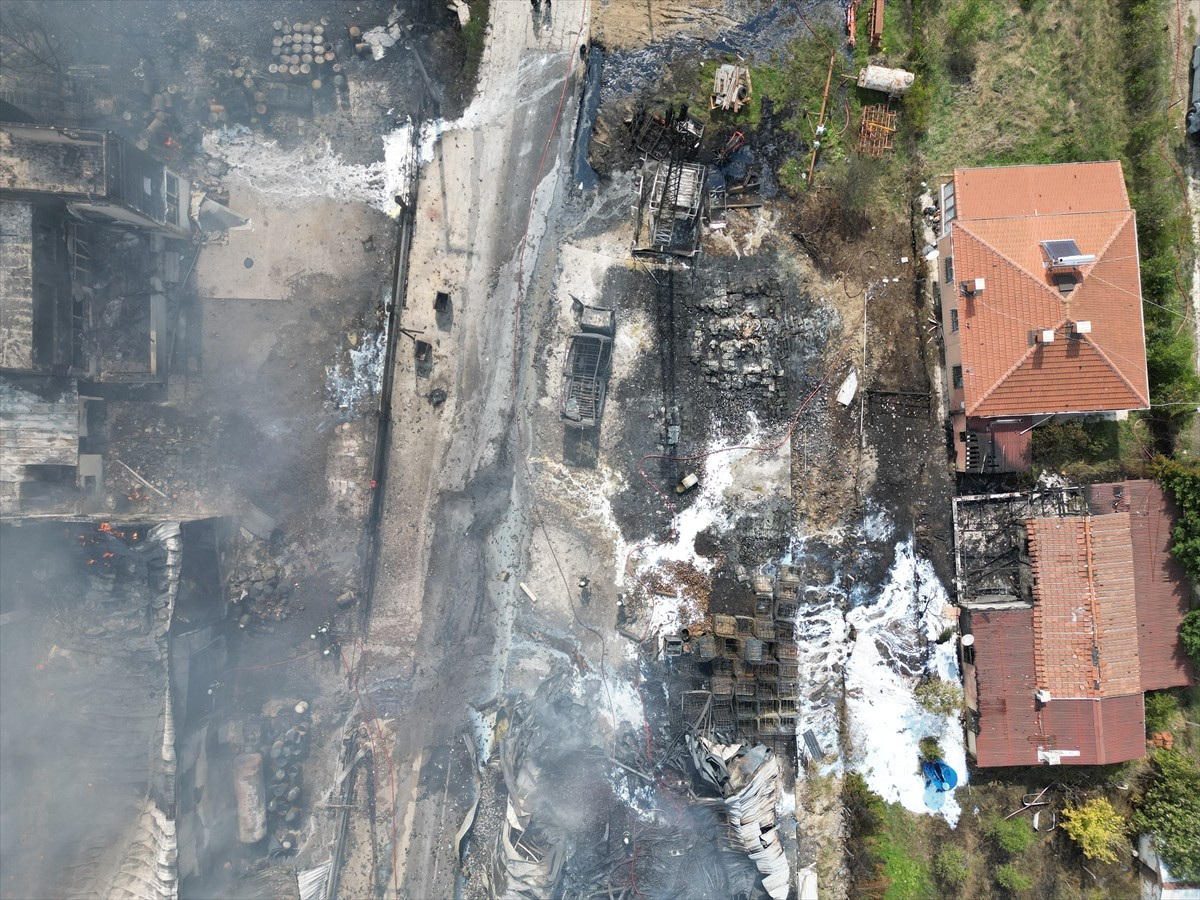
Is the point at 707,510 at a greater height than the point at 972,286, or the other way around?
the point at 972,286

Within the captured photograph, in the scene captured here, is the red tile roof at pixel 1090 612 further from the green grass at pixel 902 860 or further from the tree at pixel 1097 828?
the green grass at pixel 902 860

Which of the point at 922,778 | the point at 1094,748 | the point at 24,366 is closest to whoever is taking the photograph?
the point at 24,366

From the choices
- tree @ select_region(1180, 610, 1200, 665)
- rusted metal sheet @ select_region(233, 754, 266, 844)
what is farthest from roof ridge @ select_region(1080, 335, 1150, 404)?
rusted metal sheet @ select_region(233, 754, 266, 844)

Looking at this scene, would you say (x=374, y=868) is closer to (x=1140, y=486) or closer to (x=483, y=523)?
(x=483, y=523)

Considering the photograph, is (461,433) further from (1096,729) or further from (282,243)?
(1096,729)

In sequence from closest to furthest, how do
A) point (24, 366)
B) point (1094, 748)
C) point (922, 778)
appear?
point (24, 366) < point (1094, 748) < point (922, 778)

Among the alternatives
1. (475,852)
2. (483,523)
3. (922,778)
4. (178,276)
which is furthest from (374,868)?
(178,276)

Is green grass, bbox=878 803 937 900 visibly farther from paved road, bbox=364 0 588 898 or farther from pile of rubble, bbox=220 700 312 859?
pile of rubble, bbox=220 700 312 859

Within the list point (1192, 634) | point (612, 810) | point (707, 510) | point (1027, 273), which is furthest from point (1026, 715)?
point (1027, 273)
